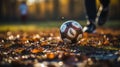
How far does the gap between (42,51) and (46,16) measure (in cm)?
3948

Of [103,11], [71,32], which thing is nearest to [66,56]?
[71,32]

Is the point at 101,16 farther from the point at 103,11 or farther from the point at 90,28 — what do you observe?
the point at 90,28

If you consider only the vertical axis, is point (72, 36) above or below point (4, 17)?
below

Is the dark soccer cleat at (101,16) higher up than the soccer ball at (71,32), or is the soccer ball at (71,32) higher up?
the dark soccer cleat at (101,16)

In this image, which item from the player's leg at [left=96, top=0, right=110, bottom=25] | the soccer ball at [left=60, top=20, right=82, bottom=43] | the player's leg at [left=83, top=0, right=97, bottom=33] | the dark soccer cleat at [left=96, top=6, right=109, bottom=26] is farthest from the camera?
the dark soccer cleat at [left=96, top=6, right=109, bottom=26]

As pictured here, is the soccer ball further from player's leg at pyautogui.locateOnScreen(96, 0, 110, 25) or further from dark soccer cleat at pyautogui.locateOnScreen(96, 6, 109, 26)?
dark soccer cleat at pyautogui.locateOnScreen(96, 6, 109, 26)

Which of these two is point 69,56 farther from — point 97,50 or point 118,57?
point 97,50

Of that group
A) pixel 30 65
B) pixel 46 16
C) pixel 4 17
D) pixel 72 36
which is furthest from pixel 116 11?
pixel 30 65

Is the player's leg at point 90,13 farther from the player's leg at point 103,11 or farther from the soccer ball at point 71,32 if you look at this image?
the soccer ball at point 71,32

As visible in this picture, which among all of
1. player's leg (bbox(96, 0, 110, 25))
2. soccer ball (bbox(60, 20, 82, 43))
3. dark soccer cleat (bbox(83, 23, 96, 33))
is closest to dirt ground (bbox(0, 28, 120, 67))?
soccer ball (bbox(60, 20, 82, 43))

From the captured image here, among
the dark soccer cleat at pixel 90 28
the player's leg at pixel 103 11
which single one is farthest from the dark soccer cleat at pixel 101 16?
the dark soccer cleat at pixel 90 28

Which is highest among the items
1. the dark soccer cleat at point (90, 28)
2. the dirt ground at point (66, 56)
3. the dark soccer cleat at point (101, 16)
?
the dark soccer cleat at point (101, 16)

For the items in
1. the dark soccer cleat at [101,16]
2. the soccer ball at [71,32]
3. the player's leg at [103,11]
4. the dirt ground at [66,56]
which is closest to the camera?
the dirt ground at [66,56]

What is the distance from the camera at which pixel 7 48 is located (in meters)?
8.27
